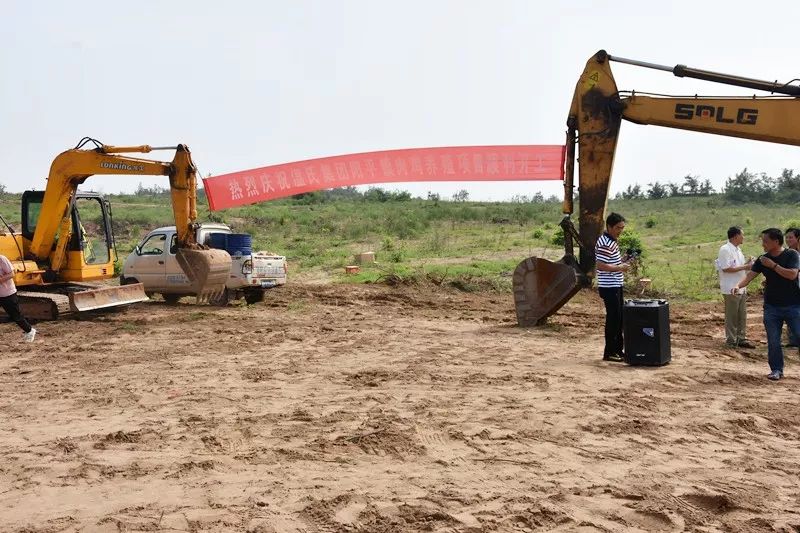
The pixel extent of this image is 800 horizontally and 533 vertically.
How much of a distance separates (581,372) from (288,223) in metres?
30.1

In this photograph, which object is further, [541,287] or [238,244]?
[238,244]

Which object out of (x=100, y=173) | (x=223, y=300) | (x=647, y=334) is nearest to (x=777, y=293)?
(x=647, y=334)

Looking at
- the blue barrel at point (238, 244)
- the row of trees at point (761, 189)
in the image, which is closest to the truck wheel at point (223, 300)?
the blue barrel at point (238, 244)

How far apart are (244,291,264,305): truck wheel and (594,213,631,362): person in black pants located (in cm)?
848

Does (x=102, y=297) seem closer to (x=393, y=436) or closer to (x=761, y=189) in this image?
(x=393, y=436)

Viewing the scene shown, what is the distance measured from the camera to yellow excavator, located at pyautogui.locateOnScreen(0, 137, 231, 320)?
46.8ft

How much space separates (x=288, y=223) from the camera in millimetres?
38375

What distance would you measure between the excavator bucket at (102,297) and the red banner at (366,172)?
3.04 m

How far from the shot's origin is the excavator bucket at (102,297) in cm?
1414

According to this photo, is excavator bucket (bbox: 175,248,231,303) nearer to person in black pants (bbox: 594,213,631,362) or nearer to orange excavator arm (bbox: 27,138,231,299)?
orange excavator arm (bbox: 27,138,231,299)

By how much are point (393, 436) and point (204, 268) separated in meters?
8.44

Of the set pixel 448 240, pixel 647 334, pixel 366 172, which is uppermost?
pixel 366 172

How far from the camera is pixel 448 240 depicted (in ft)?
100

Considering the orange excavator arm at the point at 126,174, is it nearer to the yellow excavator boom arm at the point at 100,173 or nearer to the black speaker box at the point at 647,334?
the yellow excavator boom arm at the point at 100,173
